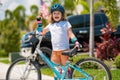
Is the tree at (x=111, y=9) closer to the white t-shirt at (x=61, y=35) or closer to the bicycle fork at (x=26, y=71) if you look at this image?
the white t-shirt at (x=61, y=35)

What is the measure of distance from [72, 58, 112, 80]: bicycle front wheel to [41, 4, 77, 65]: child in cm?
41

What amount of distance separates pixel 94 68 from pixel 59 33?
855mm

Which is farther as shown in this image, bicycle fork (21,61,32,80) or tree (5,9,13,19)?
tree (5,9,13,19)

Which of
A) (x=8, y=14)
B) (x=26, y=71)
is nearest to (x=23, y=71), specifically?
(x=26, y=71)

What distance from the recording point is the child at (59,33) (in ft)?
27.1

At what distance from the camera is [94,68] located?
27.0 feet

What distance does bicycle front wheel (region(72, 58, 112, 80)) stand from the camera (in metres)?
7.73

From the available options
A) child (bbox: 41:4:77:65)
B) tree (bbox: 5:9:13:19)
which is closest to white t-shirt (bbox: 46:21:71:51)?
child (bbox: 41:4:77:65)

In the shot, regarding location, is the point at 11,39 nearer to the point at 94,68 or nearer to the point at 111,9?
the point at 111,9

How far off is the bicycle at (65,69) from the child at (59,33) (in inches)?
7.5

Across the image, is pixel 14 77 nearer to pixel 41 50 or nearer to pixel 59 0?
pixel 41 50

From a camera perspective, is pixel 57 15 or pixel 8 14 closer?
pixel 57 15

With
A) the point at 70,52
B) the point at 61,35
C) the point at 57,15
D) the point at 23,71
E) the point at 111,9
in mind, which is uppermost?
the point at 111,9

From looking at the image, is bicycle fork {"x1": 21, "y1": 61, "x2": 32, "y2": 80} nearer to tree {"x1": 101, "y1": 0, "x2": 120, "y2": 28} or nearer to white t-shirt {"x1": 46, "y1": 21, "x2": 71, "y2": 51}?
white t-shirt {"x1": 46, "y1": 21, "x2": 71, "y2": 51}
